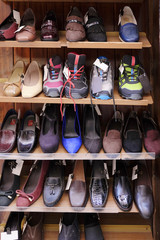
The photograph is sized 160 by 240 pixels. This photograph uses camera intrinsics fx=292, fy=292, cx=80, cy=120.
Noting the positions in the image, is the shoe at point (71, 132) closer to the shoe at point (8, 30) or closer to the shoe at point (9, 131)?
the shoe at point (9, 131)

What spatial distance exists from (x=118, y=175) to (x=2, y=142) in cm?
68

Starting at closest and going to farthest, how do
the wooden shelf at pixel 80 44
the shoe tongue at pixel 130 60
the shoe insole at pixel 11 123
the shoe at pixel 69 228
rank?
the wooden shelf at pixel 80 44
the shoe tongue at pixel 130 60
the shoe at pixel 69 228
the shoe insole at pixel 11 123

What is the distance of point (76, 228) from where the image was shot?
1.65m

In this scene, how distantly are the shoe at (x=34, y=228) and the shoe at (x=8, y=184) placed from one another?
8.1 inches

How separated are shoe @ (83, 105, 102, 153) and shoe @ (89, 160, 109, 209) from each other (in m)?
0.19

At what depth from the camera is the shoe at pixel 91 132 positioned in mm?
1539

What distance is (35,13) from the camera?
173 cm

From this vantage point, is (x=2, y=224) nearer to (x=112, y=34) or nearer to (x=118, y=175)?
(x=118, y=175)

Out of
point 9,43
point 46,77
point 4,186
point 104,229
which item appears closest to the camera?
point 9,43

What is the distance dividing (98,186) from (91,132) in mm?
300

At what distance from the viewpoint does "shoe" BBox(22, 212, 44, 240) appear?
5.35ft

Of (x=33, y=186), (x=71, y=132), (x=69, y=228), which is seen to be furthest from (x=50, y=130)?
(x=69, y=228)

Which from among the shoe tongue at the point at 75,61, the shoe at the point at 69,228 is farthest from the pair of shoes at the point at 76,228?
the shoe tongue at the point at 75,61

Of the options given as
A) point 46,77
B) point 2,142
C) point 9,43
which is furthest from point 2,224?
point 9,43
